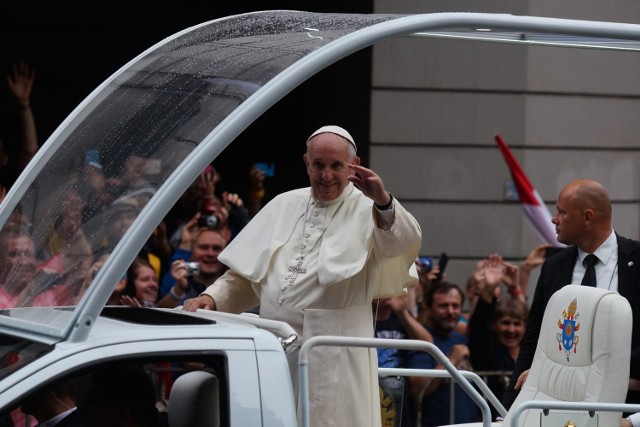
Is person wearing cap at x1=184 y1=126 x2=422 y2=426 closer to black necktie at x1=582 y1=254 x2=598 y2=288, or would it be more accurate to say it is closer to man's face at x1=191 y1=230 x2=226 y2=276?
black necktie at x1=582 y1=254 x2=598 y2=288

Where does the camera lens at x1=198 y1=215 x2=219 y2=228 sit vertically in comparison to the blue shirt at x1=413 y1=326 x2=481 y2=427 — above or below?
above

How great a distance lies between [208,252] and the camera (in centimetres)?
796

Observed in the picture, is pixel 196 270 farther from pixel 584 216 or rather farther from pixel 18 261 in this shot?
pixel 18 261

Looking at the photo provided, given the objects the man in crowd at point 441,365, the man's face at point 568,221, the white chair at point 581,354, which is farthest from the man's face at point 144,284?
the white chair at point 581,354

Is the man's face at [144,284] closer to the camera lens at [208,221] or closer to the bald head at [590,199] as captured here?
the camera lens at [208,221]

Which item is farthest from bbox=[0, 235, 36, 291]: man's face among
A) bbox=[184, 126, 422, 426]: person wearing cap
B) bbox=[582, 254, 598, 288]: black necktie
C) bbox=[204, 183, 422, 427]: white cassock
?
bbox=[582, 254, 598, 288]: black necktie

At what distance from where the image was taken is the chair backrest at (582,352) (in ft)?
16.5

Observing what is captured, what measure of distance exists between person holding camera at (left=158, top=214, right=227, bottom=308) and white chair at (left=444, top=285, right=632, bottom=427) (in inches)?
112

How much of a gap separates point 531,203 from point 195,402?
7670 millimetres

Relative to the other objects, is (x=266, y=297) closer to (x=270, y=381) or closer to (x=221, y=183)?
(x=270, y=381)

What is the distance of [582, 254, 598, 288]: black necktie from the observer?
5927 millimetres

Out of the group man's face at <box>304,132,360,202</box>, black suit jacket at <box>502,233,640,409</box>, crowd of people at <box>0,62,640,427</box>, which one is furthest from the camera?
black suit jacket at <box>502,233,640,409</box>

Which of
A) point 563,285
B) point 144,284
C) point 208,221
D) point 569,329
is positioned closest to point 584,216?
point 563,285

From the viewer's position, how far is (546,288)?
6133 mm
